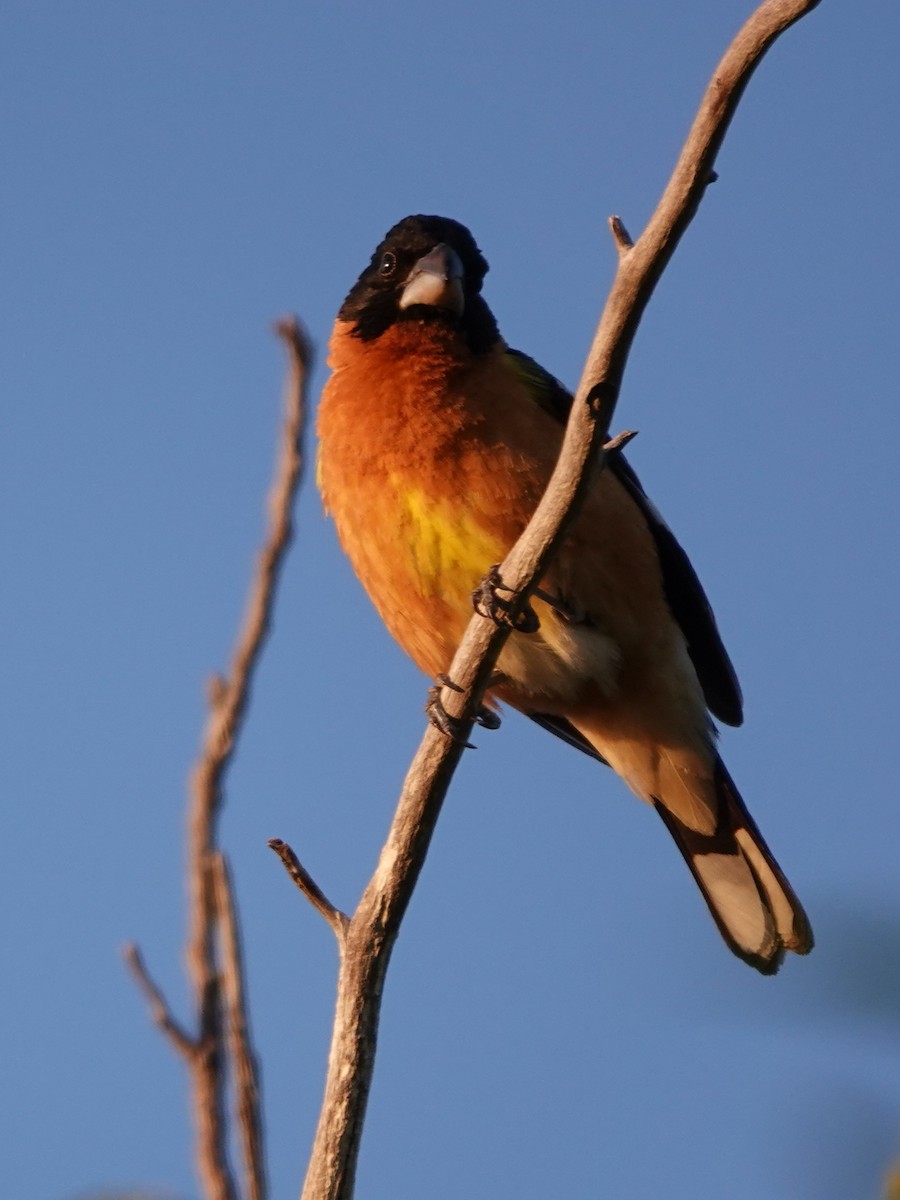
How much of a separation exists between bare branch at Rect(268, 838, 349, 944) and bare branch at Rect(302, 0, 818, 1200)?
0.04 metres

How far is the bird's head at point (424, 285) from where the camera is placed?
17.4 feet

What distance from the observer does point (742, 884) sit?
551 cm

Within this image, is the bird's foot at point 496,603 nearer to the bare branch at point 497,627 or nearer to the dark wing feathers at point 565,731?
the bare branch at point 497,627

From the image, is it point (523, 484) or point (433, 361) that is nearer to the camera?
point (523, 484)

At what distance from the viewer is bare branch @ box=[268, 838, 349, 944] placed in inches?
134

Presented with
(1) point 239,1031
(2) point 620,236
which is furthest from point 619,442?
(1) point 239,1031

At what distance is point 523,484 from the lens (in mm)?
4676

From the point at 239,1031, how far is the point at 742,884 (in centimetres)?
324

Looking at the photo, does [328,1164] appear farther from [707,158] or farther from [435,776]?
[707,158]

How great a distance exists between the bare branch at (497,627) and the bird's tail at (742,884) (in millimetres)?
2004

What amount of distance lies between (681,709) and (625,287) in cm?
239

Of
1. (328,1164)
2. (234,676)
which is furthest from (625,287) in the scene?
(328,1164)

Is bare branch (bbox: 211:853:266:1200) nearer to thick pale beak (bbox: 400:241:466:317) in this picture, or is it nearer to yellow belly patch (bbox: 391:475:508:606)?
yellow belly patch (bbox: 391:475:508:606)

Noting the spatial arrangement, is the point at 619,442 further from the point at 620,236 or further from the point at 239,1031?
the point at 239,1031
